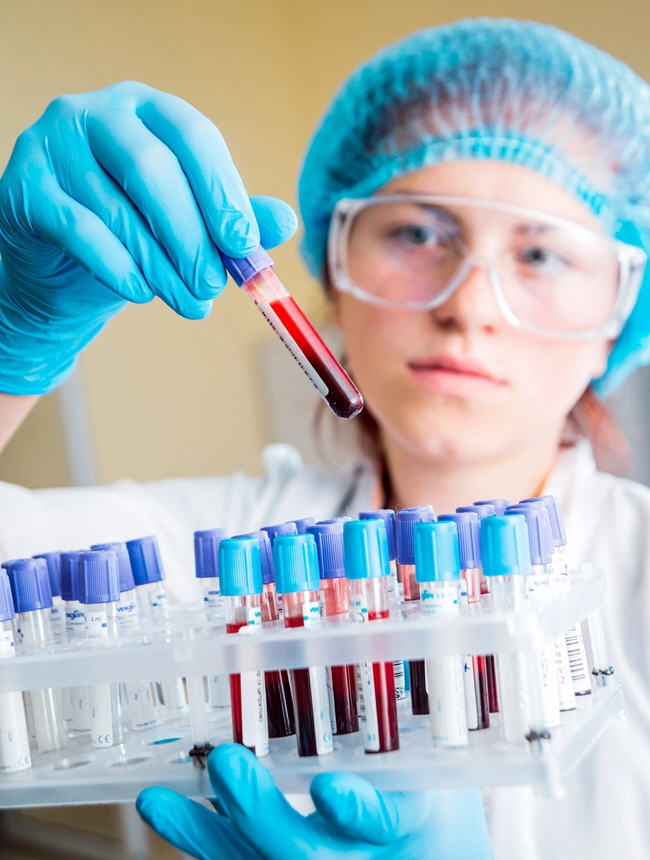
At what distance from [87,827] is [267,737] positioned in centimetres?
149

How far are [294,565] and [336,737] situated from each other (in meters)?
0.18

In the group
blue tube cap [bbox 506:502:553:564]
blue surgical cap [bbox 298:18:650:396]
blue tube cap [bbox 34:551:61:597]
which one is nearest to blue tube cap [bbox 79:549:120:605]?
blue tube cap [bbox 34:551:61:597]

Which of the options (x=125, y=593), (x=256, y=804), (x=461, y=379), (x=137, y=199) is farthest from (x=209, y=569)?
(x=461, y=379)

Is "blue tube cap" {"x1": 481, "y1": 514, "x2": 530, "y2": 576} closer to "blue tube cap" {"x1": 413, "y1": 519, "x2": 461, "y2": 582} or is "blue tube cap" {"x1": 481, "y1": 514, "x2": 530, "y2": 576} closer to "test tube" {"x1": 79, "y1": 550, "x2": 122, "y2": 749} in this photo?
"blue tube cap" {"x1": 413, "y1": 519, "x2": 461, "y2": 582}

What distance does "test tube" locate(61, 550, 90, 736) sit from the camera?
90 centimetres

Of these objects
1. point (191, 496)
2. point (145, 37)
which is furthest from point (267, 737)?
point (145, 37)

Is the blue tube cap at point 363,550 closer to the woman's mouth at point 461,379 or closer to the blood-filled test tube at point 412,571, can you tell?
the blood-filled test tube at point 412,571

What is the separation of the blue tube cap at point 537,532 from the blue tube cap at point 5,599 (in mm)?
510

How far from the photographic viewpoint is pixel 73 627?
94 centimetres

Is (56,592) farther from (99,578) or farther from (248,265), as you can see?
(248,265)

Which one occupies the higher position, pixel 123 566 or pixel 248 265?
pixel 248 265

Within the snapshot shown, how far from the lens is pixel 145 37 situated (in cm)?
281

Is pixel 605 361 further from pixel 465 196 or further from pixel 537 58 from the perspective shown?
pixel 537 58

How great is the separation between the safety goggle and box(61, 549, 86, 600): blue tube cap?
69cm
